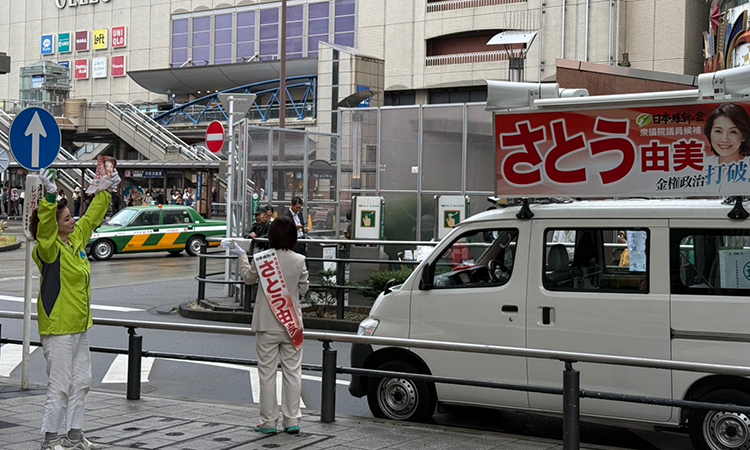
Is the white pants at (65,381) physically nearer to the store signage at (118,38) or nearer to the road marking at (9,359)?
the road marking at (9,359)

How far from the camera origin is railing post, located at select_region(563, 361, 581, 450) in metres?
6.47

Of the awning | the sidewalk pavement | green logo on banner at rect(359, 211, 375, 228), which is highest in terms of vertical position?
the awning

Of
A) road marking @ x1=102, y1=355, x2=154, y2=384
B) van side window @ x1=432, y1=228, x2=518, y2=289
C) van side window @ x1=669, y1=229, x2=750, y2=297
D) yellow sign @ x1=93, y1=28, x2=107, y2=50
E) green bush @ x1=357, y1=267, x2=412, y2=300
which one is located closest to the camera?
van side window @ x1=669, y1=229, x2=750, y2=297

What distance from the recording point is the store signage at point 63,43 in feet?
231

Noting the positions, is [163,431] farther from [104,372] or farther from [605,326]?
[104,372]

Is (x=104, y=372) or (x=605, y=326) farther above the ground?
(x=605, y=326)

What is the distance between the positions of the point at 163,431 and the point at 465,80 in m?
41.5

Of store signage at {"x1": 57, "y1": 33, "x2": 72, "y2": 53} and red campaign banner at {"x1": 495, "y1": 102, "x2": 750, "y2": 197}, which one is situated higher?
store signage at {"x1": 57, "y1": 33, "x2": 72, "y2": 53}

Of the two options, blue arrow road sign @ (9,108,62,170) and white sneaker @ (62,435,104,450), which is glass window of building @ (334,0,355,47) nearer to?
blue arrow road sign @ (9,108,62,170)

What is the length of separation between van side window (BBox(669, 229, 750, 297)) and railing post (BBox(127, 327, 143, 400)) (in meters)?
4.43

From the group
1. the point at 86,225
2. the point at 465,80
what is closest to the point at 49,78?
the point at 465,80

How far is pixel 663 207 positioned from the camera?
23.8 feet

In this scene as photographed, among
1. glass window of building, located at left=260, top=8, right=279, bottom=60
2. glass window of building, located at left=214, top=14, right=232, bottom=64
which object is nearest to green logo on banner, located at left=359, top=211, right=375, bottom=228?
glass window of building, located at left=260, top=8, right=279, bottom=60

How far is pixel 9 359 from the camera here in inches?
468
